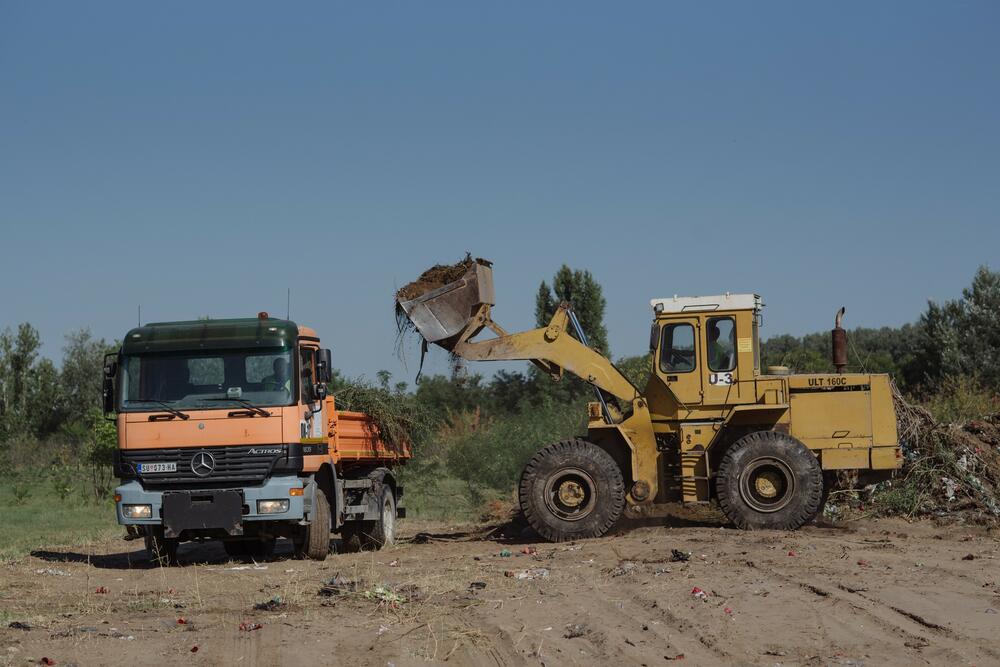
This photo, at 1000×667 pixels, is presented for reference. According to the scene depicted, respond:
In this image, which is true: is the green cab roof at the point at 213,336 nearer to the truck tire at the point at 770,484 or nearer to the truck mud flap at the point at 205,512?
the truck mud flap at the point at 205,512

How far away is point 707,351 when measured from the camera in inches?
666

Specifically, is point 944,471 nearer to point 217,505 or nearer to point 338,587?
point 338,587

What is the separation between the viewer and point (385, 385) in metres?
19.1

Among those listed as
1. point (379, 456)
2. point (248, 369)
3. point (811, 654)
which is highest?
point (248, 369)

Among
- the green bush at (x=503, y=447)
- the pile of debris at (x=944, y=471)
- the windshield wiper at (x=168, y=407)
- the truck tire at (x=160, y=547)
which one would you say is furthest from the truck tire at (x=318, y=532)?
the green bush at (x=503, y=447)

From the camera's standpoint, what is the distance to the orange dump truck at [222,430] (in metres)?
14.4

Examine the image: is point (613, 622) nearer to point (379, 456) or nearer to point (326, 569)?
point (326, 569)

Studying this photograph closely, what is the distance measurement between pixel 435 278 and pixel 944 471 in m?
8.46

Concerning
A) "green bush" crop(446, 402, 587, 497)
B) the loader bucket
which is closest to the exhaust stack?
the loader bucket

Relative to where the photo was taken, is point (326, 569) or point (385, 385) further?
point (385, 385)

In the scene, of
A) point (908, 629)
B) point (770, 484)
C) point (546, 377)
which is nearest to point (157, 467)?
point (770, 484)

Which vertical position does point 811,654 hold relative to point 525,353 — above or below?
below

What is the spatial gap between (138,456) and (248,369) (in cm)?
172

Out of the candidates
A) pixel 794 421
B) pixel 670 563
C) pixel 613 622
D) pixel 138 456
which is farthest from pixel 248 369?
pixel 794 421
